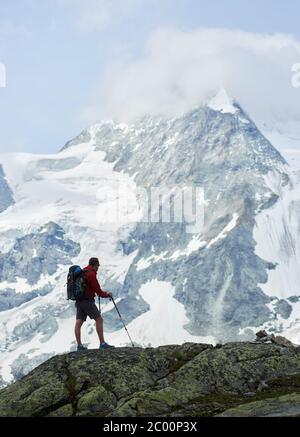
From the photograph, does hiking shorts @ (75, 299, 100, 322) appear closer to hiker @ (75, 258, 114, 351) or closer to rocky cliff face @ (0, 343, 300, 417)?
hiker @ (75, 258, 114, 351)

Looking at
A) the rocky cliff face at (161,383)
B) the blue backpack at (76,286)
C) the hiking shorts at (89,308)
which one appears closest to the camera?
the rocky cliff face at (161,383)

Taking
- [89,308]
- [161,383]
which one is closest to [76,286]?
[89,308]

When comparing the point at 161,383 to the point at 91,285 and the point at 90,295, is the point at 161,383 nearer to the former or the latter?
the point at 90,295

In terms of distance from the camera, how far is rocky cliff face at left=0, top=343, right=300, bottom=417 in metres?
19.8

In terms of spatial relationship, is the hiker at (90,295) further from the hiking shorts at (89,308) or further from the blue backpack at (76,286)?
the blue backpack at (76,286)

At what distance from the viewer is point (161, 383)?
2238 centimetres

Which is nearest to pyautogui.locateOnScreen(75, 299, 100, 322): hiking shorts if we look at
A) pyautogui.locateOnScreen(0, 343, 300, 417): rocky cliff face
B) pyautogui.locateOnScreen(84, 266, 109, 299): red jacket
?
pyautogui.locateOnScreen(84, 266, 109, 299): red jacket

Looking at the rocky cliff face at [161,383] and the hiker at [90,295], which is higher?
the hiker at [90,295]

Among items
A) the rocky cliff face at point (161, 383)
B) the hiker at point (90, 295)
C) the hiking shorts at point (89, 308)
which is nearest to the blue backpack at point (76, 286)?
the hiker at point (90, 295)

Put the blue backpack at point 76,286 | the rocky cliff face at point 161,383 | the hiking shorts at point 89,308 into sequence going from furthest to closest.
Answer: the hiking shorts at point 89,308
the blue backpack at point 76,286
the rocky cliff face at point 161,383

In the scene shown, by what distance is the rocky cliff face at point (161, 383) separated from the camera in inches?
781

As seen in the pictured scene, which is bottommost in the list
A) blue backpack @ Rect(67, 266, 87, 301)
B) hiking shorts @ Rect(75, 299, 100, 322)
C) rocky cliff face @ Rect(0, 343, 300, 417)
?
rocky cliff face @ Rect(0, 343, 300, 417)

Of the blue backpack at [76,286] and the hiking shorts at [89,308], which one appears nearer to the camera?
the blue backpack at [76,286]
